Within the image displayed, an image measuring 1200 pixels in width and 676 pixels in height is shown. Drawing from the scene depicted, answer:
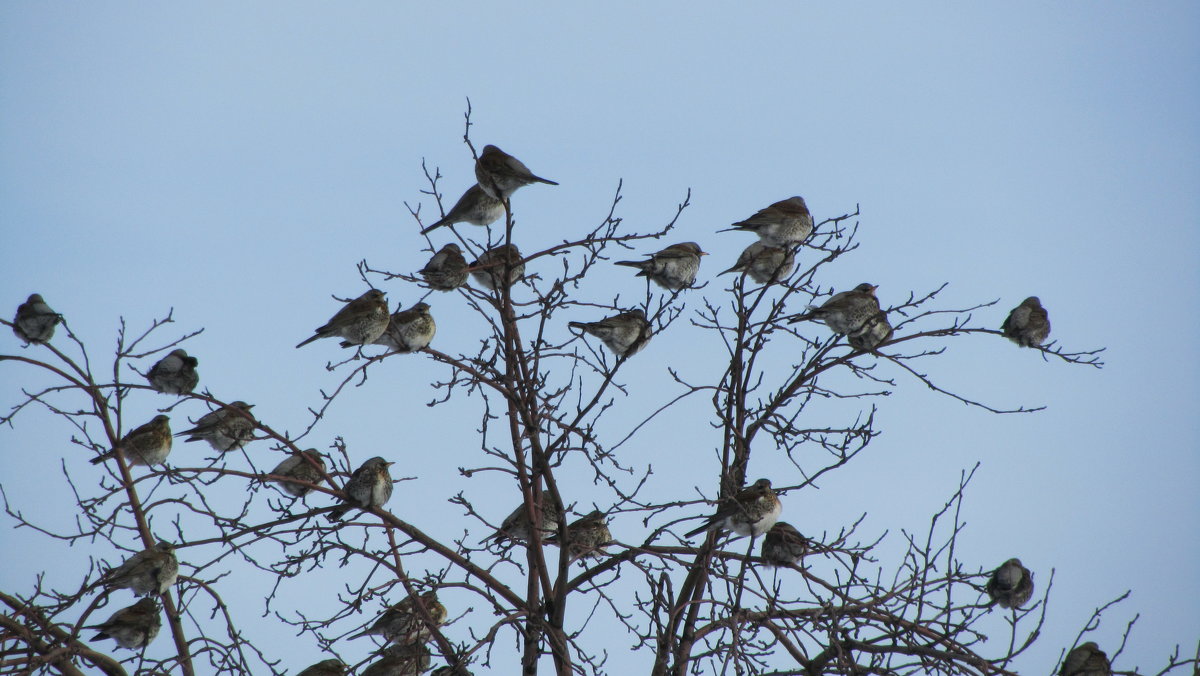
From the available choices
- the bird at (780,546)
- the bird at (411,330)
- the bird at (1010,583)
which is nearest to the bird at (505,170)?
the bird at (411,330)

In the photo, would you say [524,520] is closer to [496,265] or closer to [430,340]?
[430,340]

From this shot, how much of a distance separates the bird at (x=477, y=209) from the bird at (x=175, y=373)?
240 centimetres

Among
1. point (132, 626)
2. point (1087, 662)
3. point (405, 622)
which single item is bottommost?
point (1087, 662)

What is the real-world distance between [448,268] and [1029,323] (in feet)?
16.0

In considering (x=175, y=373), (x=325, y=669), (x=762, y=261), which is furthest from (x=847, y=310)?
(x=175, y=373)

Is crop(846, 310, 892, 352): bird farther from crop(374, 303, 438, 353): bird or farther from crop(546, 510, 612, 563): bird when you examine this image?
crop(374, 303, 438, 353): bird

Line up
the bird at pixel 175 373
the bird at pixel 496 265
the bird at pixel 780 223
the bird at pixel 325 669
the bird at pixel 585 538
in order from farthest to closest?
the bird at pixel 780 223, the bird at pixel 175 373, the bird at pixel 325 669, the bird at pixel 585 538, the bird at pixel 496 265

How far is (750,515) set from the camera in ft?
23.3

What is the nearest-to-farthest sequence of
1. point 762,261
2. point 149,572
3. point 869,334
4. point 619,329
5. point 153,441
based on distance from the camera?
1. point 149,572
2. point 619,329
3. point 869,334
4. point 762,261
5. point 153,441

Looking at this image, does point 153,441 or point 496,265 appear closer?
point 496,265

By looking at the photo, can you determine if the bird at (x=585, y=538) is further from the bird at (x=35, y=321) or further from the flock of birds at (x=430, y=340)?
the bird at (x=35, y=321)

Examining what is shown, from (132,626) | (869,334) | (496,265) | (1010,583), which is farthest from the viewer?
(1010,583)

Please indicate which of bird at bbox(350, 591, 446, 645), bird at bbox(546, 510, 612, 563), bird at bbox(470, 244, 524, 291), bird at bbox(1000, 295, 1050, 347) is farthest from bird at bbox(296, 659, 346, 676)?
bird at bbox(1000, 295, 1050, 347)

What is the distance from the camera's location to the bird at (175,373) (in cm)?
828
